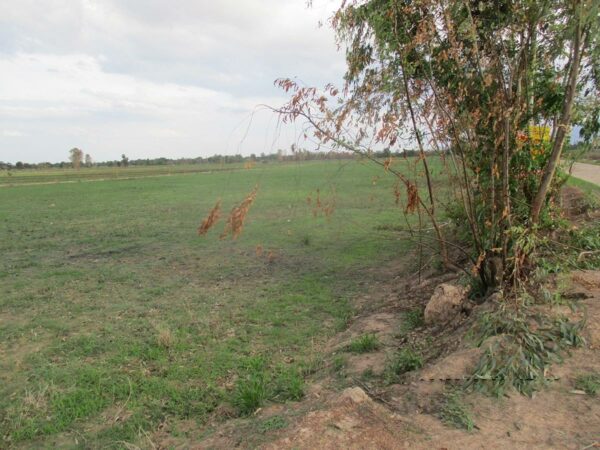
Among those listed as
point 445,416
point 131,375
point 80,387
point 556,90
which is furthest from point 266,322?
point 556,90

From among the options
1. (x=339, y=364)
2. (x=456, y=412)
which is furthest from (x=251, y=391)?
(x=456, y=412)

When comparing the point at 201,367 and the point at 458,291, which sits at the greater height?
the point at 458,291

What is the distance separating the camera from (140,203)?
20.6 m

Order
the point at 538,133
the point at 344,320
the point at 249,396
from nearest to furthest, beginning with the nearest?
1. the point at 249,396
2. the point at 538,133
3. the point at 344,320

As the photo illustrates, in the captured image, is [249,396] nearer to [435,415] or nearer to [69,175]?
[435,415]

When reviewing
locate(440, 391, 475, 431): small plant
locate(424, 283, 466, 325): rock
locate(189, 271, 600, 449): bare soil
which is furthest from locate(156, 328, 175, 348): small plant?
locate(440, 391, 475, 431): small plant

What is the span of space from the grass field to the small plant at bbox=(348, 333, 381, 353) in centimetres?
43

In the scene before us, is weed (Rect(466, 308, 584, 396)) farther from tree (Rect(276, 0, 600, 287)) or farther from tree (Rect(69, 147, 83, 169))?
tree (Rect(69, 147, 83, 169))

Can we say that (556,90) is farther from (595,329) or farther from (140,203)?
(140,203)

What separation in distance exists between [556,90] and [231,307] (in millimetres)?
4648

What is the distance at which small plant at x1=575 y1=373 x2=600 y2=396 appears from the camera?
2936mm

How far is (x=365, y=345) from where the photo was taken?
4590 mm

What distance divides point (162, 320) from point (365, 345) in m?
2.72

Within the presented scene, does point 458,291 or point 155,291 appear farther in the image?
point 155,291
